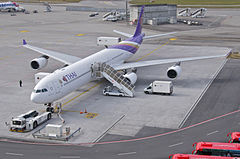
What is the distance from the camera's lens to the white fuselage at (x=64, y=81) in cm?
3956

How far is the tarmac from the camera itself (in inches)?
1539

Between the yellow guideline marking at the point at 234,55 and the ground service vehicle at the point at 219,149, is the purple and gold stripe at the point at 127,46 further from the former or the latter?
the ground service vehicle at the point at 219,149

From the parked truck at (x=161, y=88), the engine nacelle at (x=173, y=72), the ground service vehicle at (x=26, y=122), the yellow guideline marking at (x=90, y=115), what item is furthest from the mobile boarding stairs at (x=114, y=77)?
the ground service vehicle at (x=26, y=122)

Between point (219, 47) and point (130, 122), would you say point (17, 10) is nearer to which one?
point (219, 47)

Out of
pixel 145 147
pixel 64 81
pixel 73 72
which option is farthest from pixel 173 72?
pixel 145 147

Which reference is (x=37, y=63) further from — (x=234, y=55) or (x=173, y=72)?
(x=234, y=55)

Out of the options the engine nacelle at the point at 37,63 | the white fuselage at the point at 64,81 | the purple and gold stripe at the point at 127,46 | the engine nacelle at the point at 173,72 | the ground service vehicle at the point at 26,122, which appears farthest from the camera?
the purple and gold stripe at the point at 127,46

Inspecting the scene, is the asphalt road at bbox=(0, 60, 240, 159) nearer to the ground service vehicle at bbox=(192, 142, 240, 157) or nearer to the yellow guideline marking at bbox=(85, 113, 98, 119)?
the ground service vehicle at bbox=(192, 142, 240, 157)

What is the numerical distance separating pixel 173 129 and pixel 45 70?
106ft

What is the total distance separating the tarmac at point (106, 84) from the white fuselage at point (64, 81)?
2.74m

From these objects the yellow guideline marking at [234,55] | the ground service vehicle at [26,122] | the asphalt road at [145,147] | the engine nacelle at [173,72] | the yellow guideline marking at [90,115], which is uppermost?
the engine nacelle at [173,72]

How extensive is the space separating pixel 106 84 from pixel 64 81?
1260 centimetres

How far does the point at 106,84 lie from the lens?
54.0 meters

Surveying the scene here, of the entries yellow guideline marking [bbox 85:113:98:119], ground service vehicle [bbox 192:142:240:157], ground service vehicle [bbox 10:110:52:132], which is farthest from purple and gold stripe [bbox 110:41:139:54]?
ground service vehicle [bbox 192:142:240:157]
